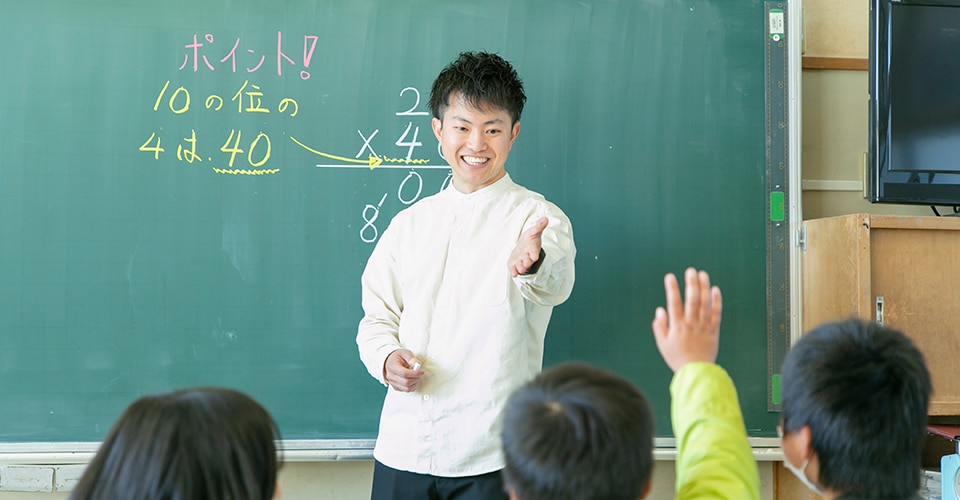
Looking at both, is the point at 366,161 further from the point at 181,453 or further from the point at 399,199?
the point at 181,453

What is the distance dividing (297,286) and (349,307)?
163mm

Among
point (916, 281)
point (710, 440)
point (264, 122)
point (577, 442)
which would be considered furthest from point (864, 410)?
point (264, 122)

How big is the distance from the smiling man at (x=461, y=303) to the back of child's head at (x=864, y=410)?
0.71 metres

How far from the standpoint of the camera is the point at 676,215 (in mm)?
2516

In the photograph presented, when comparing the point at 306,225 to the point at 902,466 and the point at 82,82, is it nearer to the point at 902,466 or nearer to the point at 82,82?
the point at 82,82

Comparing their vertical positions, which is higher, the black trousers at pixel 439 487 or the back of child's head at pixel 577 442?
the back of child's head at pixel 577 442

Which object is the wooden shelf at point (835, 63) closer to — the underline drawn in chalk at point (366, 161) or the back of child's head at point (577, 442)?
the underline drawn in chalk at point (366, 161)

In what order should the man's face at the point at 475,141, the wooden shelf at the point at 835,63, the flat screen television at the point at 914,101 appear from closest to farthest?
1. the man's face at the point at 475,141
2. the flat screen television at the point at 914,101
3. the wooden shelf at the point at 835,63

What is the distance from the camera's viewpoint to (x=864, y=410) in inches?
45.5

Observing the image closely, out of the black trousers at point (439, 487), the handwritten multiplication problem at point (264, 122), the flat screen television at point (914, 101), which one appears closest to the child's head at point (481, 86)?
the handwritten multiplication problem at point (264, 122)

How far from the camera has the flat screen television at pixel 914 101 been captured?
2.38 meters

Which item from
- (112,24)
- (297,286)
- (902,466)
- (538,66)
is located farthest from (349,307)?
(902,466)

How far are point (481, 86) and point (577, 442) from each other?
4.20 ft

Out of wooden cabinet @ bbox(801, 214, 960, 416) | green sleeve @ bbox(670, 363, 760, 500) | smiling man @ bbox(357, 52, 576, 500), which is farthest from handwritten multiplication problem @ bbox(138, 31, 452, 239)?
green sleeve @ bbox(670, 363, 760, 500)
